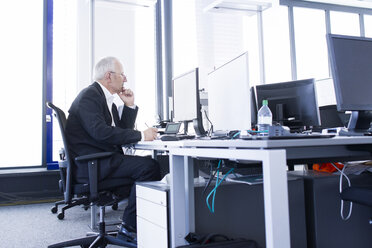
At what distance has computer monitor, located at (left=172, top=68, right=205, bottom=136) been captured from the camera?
233 centimetres

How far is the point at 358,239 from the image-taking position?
165 cm

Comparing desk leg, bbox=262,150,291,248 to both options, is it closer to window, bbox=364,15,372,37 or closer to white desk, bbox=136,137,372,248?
white desk, bbox=136,137,372,248

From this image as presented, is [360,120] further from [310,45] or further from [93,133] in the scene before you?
[310,45]

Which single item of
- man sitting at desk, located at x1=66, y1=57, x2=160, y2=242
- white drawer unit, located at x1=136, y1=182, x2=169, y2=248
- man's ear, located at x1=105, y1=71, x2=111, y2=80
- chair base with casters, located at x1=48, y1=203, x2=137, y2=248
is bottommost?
chair base with casters, located at x1=48, y1=203, x2=137, y2=248

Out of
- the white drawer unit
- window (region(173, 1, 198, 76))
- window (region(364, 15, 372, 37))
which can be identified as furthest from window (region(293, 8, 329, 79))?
the white drawer unit

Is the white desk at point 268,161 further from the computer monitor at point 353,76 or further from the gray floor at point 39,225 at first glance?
the gray floor at point 39,225

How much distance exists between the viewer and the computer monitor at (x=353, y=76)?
1.52m

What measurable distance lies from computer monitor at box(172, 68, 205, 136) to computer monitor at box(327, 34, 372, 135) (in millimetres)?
967

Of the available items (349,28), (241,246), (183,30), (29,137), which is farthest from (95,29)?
(349,28)

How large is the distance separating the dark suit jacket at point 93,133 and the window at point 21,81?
2391mm

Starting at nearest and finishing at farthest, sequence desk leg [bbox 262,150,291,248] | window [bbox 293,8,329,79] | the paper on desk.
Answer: desk leg [bbox 262,150,291,248]
the paper on desk
window [bbox 293,8,329,79]

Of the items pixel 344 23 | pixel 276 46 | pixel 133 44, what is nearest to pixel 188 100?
pixel 133 44

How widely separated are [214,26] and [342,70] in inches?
140

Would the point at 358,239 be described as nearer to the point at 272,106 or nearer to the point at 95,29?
the point at 272,106
